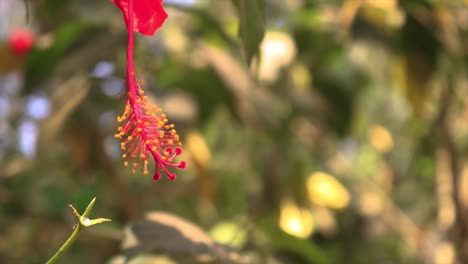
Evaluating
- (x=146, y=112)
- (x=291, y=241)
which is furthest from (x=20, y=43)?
(x=146, y=112)

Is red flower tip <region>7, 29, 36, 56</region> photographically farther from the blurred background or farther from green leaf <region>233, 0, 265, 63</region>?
green leaf <region>233, 0, 265, 63</region>

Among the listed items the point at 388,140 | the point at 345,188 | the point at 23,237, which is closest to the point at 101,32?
the point at 23,237

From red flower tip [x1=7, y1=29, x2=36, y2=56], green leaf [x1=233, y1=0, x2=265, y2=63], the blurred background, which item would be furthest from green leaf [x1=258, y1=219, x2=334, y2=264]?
red flower tip [x1=7, y1=29, x2=36, y2=56]

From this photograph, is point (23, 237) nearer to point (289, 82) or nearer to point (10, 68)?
point (10, 68)

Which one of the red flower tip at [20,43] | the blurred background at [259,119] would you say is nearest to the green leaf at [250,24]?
the blurred background at [259,119]

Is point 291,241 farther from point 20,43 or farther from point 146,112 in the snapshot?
point 20,43

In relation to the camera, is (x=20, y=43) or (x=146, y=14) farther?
(x=20, y=43)
